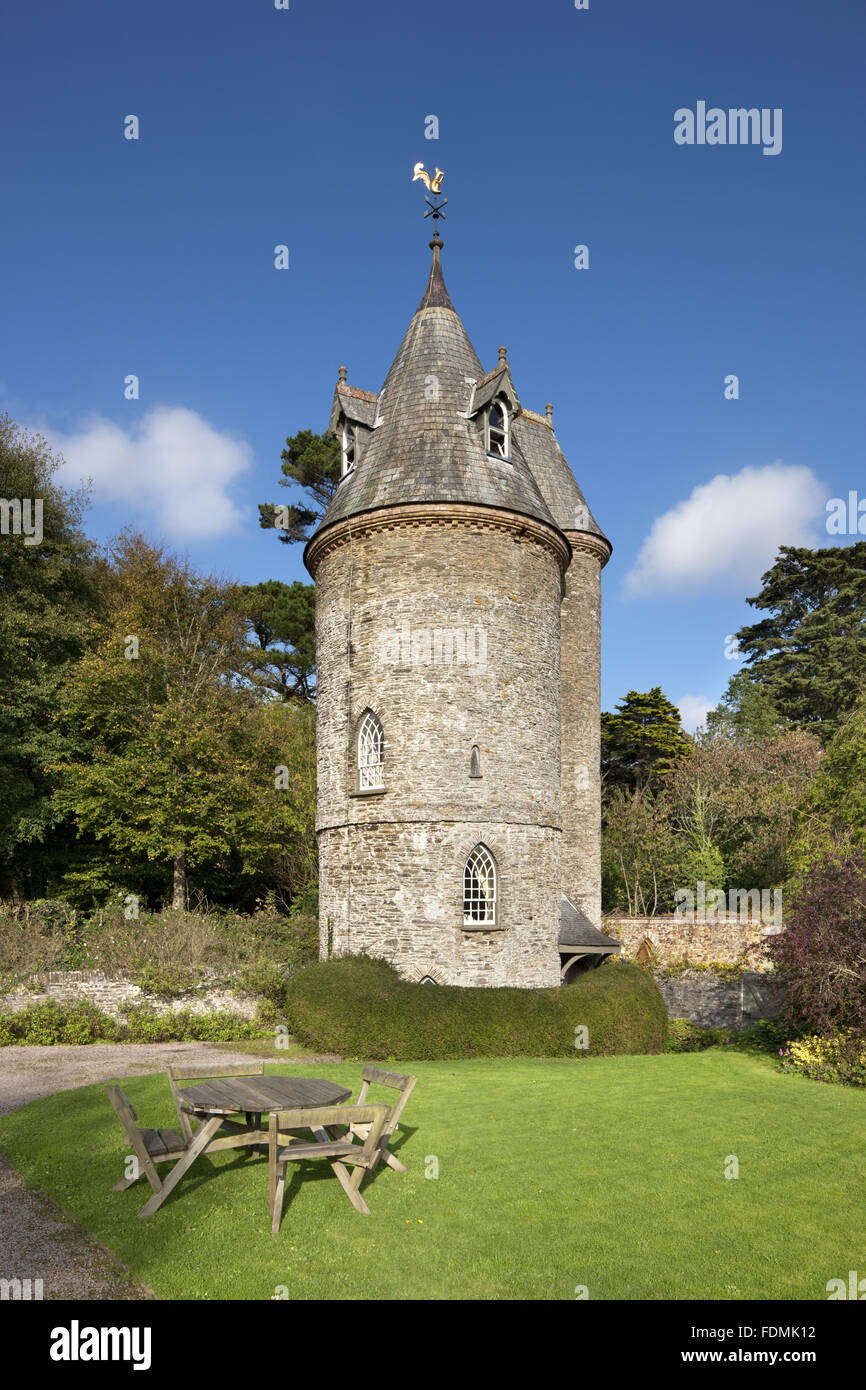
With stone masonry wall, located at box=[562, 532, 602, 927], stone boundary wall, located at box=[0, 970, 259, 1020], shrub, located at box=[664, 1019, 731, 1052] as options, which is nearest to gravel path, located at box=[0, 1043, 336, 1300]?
stone boundary wall, located at box=[0, 970, 259, 1020]

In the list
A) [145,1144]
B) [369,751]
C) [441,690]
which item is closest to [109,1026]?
[369,751]

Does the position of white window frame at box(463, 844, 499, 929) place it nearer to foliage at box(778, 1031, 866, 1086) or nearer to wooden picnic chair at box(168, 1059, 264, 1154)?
foliage at box(778, 1031, 866, 1086)

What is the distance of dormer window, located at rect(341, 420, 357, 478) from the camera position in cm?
2056

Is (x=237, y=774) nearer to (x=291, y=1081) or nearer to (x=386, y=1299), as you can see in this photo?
(x=291, y=1081)

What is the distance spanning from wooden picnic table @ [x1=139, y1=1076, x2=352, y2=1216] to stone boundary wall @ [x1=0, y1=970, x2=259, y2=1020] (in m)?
10.2

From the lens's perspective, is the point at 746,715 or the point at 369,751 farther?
the point at 746,715

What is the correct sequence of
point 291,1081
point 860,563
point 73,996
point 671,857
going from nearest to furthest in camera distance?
point 291,1081
point 73,996
point 671,857
point 860,563

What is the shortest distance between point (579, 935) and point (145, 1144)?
14577 millimetres

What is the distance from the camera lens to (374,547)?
18.6 m

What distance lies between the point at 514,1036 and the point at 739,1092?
181 inches

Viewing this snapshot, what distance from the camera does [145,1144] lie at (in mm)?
7344

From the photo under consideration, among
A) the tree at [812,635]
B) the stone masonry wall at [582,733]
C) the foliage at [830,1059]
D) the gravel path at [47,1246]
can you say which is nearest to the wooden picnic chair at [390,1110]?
the gravel path at [47,1246]

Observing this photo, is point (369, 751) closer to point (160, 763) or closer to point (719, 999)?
point (160, 763)
